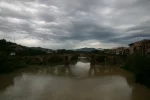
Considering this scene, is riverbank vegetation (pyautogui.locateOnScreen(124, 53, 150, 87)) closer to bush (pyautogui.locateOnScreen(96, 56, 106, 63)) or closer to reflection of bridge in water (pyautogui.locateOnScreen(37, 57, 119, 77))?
reflection of bridge in water (pyautogui.locateOnScreen(37, 57, 119, 77))

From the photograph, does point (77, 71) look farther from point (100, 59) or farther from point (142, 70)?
point (100, 59)

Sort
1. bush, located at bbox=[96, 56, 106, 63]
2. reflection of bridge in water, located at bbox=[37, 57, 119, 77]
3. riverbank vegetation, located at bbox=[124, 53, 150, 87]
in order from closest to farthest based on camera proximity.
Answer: riverbank vegetation, located at bbox=[124, 53, 150, 87] < reflection of bridge in water, located at bbox=[37, 57, 119, 77] < bush, located at bbox=[96, 56, 106, 63]

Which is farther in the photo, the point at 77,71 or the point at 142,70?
the point at 77,71

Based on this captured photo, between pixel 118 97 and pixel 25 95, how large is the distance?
8414mm

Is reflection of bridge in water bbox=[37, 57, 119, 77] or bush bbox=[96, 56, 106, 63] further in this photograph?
bush bbox=[96, 56, 106, 63]

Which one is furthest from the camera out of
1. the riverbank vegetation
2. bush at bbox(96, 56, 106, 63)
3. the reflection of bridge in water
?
bush at bbox(96, 56, 106, 63)

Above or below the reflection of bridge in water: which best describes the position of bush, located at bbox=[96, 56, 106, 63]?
above

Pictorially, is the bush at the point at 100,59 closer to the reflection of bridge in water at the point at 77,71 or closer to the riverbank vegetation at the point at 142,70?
the reflection of bridge in water at the point at 77,71

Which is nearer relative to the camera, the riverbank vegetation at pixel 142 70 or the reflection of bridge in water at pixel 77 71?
the riverbank vegetation at pixel 142 70

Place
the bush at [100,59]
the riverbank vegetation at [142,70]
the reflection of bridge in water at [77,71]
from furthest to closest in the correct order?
the bush at [100,59]
the reflection of bridge in water at [77,71]
the riverbank vegetation at [142,70]

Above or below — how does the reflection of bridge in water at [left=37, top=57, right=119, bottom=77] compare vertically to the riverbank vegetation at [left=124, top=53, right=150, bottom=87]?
below

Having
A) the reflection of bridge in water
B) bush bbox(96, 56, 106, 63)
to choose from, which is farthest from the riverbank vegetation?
bush bbox(96, 56, 106, 63)

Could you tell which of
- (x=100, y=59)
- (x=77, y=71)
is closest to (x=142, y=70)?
(x=77, y=71)

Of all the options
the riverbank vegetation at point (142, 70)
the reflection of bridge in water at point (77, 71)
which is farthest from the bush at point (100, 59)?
the riverbank vegetation at point (142, 70)
